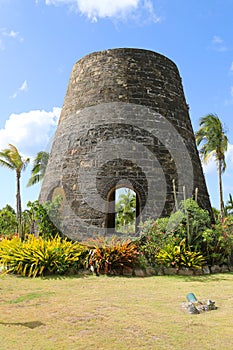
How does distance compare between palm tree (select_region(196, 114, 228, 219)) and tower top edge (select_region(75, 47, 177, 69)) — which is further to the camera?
palm tree (select_region(196, 114, 228, 219))

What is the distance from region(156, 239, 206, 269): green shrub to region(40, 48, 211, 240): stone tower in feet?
5.07

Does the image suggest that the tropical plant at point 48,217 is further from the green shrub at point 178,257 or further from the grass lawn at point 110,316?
the green shrub at point 178,257

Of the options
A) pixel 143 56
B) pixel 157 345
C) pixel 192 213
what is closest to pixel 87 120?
pixel 143 56

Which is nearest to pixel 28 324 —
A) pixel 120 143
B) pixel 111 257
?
pixel 111 257

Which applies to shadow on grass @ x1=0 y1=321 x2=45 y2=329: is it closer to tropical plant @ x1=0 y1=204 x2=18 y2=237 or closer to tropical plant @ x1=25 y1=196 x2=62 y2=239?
tropical plant @ x1=25 y1=196 x2=62 y2=239

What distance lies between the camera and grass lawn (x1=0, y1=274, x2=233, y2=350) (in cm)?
382

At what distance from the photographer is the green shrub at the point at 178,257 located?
856cm

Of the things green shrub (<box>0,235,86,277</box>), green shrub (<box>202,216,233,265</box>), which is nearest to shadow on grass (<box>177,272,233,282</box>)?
green shrub (<box>202,216,233,265</box>)

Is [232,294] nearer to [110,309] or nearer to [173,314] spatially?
[173,314]

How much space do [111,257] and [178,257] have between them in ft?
5.44

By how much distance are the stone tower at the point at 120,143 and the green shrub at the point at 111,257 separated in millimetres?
1385

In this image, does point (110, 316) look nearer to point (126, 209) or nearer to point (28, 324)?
point (28, 324)

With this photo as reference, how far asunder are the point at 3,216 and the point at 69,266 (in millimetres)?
9056

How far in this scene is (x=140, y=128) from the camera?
35.4 ft
